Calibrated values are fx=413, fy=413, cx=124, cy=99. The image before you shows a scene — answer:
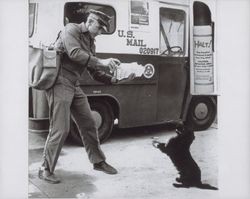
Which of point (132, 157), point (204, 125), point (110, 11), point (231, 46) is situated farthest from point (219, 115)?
point (110, 11)

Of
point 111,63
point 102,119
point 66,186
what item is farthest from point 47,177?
point 111,63

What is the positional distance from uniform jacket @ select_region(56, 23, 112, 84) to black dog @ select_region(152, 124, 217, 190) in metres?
0.93

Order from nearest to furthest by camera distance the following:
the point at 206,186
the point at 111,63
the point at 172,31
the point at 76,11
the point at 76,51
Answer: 1. the point at 76,51
2. the point at 76,11
3. the point at 111,63
4. the point at 206,186
5. the point at 172,31

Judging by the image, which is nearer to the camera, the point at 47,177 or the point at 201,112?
the point at 47,177

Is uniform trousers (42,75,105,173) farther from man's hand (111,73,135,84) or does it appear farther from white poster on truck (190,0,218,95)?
white poster on truck (190,0,218,95)

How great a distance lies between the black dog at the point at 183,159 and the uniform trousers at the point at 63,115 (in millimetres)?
668

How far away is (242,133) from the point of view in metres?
3.70

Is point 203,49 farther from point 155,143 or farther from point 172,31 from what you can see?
point 155,143

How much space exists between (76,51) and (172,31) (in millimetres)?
983

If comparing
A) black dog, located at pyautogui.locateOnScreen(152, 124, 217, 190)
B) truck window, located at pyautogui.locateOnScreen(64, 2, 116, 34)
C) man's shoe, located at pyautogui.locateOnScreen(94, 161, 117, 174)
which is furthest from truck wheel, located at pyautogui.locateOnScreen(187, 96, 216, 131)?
truck window, located at pyautogui.locateOnScreen(64, 2, 116, 34)

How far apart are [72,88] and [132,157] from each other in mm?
798

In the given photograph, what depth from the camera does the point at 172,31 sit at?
3779mm

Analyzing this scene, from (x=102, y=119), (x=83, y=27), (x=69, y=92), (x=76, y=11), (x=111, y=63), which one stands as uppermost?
(x=76, y=11)

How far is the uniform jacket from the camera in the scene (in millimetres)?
3312
